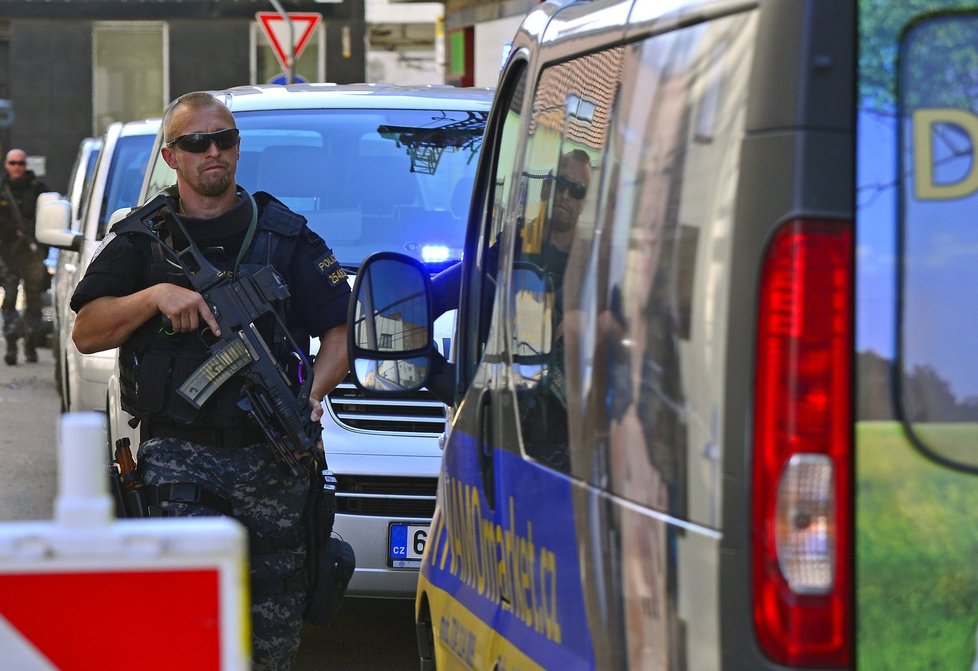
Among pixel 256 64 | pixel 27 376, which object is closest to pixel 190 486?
pixel 27 376

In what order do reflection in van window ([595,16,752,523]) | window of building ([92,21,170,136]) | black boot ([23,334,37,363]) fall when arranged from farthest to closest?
window of building ([92,21,170,136]) → black boot ([23,334,37,363]) → reflection in van window ([595,16,752,523])

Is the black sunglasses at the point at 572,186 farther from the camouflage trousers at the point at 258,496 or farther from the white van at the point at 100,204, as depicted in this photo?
the white van at the point at 100,204

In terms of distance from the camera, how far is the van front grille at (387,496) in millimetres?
5969

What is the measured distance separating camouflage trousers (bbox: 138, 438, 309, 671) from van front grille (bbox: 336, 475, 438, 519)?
1.18 metres

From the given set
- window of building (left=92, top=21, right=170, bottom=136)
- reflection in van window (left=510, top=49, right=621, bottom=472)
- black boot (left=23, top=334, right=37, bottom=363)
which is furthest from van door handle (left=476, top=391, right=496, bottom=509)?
window of building (left=92, top=21, right=170, bottom=136)

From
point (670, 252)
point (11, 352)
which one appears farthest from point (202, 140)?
point (11, 352)

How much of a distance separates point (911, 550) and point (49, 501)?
7928 mm

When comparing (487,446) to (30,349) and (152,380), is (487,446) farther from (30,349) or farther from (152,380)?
(30,349)

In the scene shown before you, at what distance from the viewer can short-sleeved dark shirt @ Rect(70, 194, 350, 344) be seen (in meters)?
4.71

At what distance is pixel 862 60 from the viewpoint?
2170 mm

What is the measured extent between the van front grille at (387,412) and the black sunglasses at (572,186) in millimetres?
3182

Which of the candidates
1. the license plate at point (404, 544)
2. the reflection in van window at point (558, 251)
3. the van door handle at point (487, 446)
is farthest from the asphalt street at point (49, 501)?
the reflection in van window at point (558, 251)

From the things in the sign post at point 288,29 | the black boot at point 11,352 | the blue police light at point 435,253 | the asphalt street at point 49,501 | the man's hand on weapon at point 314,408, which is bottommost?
the asphalt street at point 49,501

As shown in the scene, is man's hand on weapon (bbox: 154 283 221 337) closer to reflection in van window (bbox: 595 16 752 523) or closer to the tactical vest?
the tactical vest
